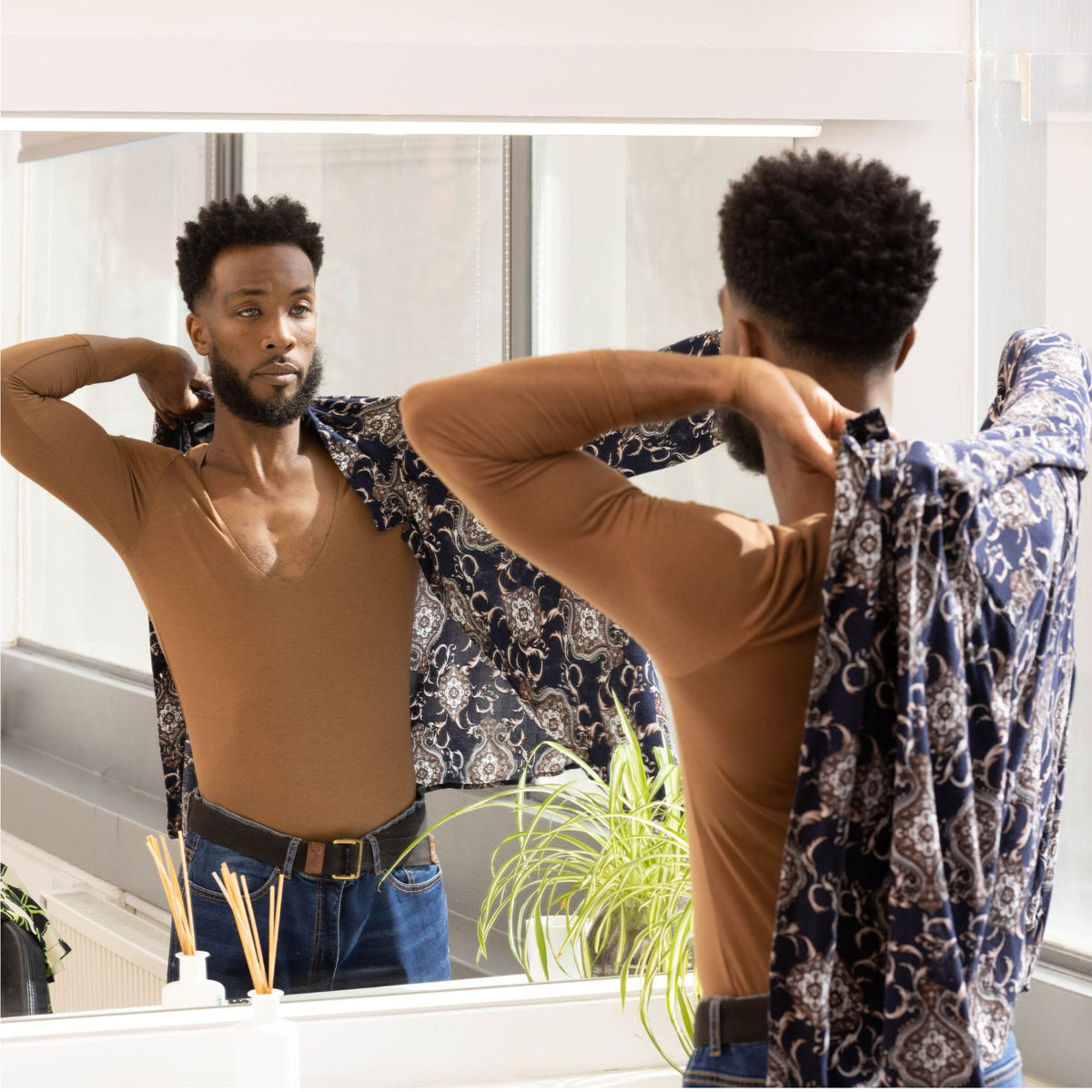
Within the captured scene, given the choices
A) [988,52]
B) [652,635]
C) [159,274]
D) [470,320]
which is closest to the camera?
[652,635]

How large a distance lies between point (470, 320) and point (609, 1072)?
0.96 metres

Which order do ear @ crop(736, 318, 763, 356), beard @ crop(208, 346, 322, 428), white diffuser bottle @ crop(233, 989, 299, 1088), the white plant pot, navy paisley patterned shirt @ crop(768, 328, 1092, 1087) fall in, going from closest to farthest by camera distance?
navy paisley patterned shirt @ crop(768, 328, 1092, 1087) < ear @ crop(736, 318, 763, 356) < white diffuser bottle @ crop(233, 989, 299, 1088) < beard @ crop(208, 346, 322, 428) < the white plant pot

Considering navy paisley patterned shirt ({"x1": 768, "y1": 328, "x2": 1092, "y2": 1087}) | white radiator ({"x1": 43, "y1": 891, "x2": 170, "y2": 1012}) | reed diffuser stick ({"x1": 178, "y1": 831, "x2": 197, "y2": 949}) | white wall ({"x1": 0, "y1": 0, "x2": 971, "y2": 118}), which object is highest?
white wall ({"x1": 0, "y1": 0, "x2": 971, "y2": 118})

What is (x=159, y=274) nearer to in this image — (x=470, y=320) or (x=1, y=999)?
A: (x=470, y=320)

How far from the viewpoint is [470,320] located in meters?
1.54

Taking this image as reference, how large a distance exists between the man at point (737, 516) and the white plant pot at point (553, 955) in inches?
27.5

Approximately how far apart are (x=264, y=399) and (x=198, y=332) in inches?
4.6

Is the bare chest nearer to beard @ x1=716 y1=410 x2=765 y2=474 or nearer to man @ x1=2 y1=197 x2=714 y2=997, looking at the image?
man @ x1=2 y1=197 x2=714 y2=997

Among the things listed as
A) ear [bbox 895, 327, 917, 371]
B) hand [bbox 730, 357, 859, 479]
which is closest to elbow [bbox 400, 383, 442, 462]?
hand [bbox 730, 357, 859, 479]

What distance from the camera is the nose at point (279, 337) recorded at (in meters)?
1.49

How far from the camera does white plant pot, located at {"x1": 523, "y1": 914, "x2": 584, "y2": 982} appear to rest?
1592 millimetres

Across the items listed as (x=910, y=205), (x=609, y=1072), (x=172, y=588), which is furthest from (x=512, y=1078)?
(x=910, y=205)

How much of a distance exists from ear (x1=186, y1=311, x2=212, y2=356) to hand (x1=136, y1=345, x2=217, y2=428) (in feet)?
0.06

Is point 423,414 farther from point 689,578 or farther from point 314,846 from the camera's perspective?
point 314,846
